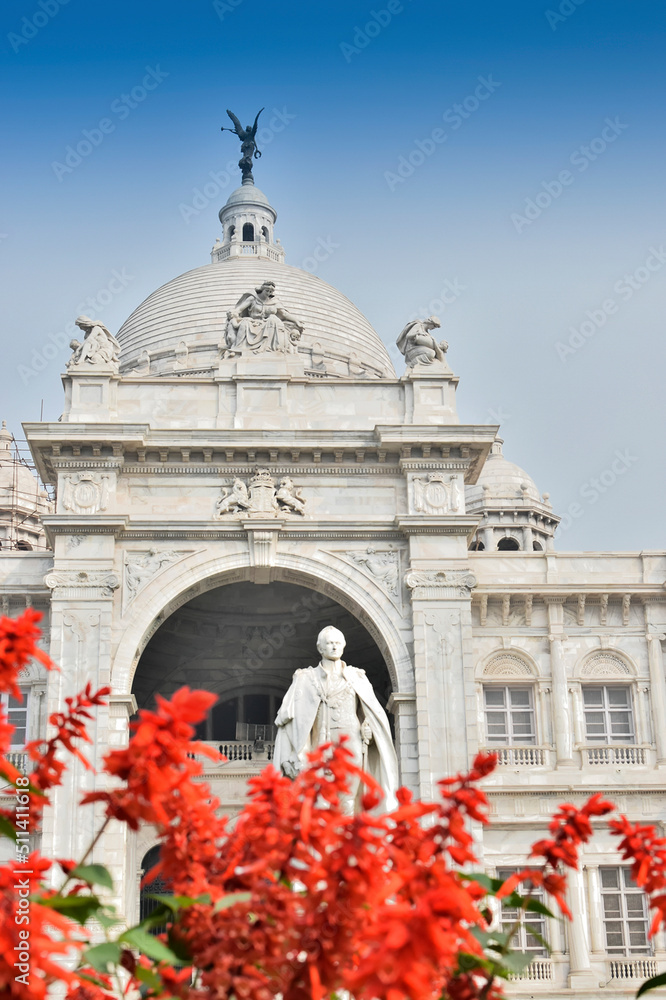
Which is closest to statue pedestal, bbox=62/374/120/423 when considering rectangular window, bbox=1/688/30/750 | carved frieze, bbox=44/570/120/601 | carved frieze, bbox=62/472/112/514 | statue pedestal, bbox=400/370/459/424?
carved frieze, bbox=62/472/112/514

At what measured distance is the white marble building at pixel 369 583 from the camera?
28.4 meters

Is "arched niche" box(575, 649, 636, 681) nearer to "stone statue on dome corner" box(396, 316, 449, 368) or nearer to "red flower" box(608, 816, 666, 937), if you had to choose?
"stone statue on dome corner" box(396, 316, 449, 368)

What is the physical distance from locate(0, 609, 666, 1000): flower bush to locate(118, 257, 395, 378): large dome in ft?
142

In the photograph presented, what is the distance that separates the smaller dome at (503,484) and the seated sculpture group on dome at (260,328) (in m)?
22.7

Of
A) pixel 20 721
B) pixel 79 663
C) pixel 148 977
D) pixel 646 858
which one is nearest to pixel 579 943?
pixel 79 663

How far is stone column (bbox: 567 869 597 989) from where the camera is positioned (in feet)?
95.9

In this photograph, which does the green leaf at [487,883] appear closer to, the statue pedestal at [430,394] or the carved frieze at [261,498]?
the carved frieze at [261,498]

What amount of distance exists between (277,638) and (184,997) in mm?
31356

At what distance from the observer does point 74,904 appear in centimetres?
461

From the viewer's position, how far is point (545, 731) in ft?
105

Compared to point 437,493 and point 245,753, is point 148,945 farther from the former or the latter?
point 245,753

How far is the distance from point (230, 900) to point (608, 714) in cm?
2912

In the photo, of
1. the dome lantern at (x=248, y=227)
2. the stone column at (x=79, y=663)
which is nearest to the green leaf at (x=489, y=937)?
the stone column at (x=79, y=663)

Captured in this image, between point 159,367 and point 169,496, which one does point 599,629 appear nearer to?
point 169,496
